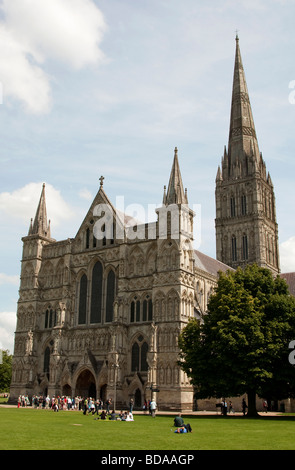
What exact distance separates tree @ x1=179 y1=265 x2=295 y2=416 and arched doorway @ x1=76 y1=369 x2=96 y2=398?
57.9 ft

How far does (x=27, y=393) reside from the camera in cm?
5834

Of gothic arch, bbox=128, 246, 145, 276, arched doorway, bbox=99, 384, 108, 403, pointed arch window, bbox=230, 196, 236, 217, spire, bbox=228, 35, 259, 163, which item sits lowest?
arched doorway, bbox=99, 384, 108, 403

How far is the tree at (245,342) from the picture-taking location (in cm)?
3631

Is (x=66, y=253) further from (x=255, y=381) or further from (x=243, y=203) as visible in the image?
(x=243, y=203)

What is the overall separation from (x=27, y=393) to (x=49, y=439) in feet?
137

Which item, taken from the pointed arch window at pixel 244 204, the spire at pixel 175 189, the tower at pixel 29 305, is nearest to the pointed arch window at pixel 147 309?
the spire at pixel 175 189

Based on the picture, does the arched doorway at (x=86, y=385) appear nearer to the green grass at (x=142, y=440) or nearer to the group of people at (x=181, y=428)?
the green grass at (x=142, y=440)

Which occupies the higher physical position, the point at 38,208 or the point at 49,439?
the point at 38,208

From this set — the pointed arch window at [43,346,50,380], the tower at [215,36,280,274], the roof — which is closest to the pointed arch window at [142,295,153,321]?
the roof

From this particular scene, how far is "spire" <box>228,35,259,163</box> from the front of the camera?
9619cm

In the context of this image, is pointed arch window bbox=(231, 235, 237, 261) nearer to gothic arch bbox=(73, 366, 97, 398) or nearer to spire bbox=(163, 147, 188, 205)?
spire bbox=(163, 147, 188, 205)

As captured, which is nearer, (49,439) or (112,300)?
(49,439)

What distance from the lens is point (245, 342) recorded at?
36031 mm
